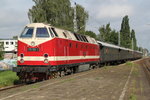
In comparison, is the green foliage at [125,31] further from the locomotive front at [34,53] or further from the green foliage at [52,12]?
the locomotive front at [34,53]

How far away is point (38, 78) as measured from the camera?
17.7 m

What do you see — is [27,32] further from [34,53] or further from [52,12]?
[52,12]

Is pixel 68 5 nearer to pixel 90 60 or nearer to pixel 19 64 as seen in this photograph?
pixel 90 60

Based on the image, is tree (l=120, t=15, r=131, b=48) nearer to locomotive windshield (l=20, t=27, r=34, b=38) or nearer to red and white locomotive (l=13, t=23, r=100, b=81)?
red and white locomotive (l=13, t=23, r=100, b=81)

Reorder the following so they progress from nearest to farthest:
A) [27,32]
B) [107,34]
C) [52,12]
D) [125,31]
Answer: [27,32], [52,12], [107,34], [125,31]

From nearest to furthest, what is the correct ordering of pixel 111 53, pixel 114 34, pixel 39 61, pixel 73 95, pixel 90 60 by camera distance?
pixel 73 95, pixel 39 61, pixel 90 60, pixel 111 53, pixel 114 34

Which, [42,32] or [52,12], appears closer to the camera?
[42,32]

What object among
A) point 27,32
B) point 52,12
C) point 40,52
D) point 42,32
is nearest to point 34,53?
point 40,52

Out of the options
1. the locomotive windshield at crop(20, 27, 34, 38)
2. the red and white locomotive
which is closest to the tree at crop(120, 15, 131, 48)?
the red and white locomotive

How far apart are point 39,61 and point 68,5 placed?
54950 mm

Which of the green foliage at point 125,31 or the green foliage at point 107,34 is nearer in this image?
the green foliage at point 107,34

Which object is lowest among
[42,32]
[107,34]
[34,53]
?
[34,53]

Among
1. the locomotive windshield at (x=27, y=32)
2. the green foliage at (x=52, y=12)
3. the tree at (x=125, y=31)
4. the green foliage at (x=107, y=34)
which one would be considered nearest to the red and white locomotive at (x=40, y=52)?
the locomotive windshield at (x=27, y=32)

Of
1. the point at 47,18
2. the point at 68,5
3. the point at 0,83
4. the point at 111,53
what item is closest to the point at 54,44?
the point at 0,83
